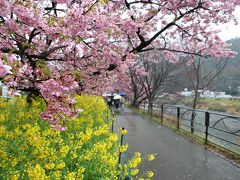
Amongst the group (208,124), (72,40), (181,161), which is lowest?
(181,161)

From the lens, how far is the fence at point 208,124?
10086 mm

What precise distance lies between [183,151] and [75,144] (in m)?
6.32

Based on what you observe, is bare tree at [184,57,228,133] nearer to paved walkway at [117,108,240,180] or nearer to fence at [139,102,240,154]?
fence at [139,102,240,154]

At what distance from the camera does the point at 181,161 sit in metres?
8.15

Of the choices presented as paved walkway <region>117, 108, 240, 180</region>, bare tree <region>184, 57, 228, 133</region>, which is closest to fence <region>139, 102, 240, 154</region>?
bare tree <region>184, 57, 228, 133</region>

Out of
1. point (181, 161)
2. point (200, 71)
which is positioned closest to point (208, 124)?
point (181, 161)

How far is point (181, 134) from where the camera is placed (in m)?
13.2

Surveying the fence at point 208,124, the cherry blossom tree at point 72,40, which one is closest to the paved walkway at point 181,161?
the fence at point 208,124

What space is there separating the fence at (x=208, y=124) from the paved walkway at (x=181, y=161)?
2.61ft

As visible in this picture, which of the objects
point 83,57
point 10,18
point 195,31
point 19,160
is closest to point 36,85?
point 19,160

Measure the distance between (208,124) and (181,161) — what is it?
284cm

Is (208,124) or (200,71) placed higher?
(200,71)

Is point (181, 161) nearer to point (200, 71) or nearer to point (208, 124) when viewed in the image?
point (208, 124)

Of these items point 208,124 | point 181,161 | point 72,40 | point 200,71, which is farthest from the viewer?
point 200,71
